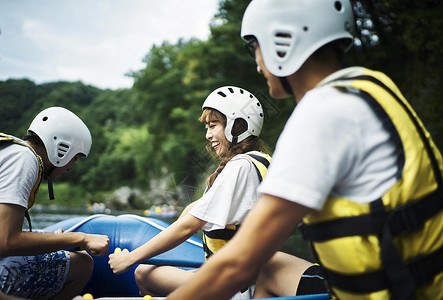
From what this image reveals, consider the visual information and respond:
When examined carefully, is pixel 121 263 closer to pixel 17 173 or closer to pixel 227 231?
pixel 227 231

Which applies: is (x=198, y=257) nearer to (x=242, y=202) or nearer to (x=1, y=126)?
(x=242, y=202)

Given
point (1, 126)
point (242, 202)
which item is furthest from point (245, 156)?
point (1, 126)

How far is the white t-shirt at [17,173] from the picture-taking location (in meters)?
2.03

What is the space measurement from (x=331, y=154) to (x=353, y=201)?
16cm

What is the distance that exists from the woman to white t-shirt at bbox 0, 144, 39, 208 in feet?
2.26

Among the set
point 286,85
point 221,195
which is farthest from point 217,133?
point 286,85

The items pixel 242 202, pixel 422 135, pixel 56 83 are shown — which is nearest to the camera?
pixel 422 135

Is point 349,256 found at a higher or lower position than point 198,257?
higher

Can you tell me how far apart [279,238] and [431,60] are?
11750mm

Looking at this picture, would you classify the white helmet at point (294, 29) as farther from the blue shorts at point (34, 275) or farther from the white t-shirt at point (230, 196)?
the blue shorts at point (34, 275)

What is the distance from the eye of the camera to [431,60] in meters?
10.8

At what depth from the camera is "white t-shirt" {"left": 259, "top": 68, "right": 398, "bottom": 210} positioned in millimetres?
941

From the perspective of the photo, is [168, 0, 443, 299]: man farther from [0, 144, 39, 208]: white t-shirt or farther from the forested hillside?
the forested hillside

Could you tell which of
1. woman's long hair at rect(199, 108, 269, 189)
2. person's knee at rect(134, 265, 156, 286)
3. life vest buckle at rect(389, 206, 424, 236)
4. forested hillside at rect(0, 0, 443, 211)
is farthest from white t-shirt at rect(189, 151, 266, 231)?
forested hillside at rect(0, 0, 443, 211)
